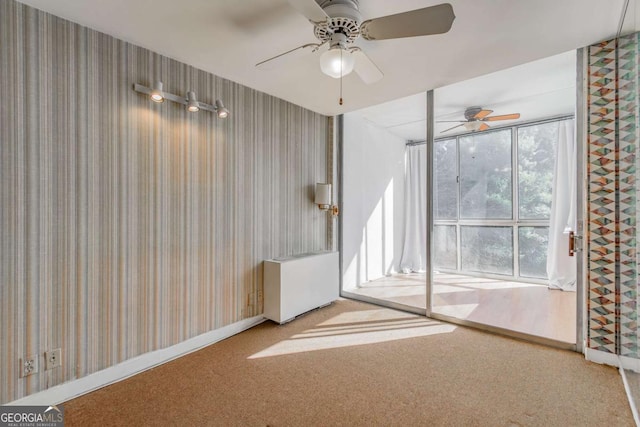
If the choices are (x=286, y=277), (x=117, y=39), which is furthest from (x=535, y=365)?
(x=117, y=39)

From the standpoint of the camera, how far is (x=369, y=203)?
13.7 feet

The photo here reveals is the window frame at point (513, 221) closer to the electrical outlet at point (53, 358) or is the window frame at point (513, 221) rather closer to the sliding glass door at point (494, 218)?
the sliding glass door at point (494, 218)

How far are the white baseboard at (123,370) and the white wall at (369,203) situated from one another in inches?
75.9

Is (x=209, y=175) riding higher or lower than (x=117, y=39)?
lower

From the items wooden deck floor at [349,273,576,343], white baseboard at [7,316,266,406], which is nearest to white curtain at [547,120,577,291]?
wooden deck floor at [349,273,576,343]

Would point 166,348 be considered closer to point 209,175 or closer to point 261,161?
point 209,175

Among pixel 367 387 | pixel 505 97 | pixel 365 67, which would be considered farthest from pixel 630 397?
pixel 505 97

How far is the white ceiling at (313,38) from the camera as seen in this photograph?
5.67ft

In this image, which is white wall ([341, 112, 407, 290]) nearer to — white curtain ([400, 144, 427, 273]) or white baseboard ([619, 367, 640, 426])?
white curtain ([400, 144, 427, 273])

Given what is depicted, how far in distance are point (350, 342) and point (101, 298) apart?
1975mm

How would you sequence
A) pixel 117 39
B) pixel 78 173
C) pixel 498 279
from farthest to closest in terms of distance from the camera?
pixel 498 279 → pixel 117 39 → pixel 78 173

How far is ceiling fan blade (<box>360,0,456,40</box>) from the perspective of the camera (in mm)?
1371

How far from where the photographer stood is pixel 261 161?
9.80 ft

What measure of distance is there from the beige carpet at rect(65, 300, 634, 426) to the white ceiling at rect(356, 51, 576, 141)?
2.33 meters
